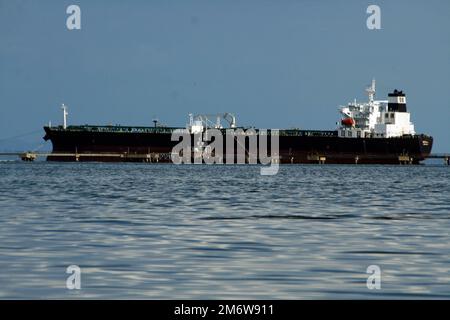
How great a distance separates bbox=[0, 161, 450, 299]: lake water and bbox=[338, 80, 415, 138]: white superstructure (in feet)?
354

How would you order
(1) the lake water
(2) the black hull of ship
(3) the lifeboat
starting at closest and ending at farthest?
(1) the lake water → (2) the black hull of ship → (3) the lifeboat

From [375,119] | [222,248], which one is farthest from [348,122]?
[222,248]

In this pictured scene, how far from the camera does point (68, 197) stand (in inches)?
1774

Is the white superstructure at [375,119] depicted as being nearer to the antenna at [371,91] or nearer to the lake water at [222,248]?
the antenna at [371,91]

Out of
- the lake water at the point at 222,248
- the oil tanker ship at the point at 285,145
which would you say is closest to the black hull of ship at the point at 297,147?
the oil tanker ship at the point at 285,145

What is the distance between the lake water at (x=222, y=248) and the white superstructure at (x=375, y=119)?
10790 cm

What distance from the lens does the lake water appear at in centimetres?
1772

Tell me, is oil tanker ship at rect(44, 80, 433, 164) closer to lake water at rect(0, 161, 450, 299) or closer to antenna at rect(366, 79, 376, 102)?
antenna at rect(366, 79, 376, 102)

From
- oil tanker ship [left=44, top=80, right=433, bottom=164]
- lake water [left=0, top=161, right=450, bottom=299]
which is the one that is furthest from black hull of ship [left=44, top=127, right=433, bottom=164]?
lake water [left=0, top=161, right=450, bottom=299]

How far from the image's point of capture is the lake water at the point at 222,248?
17.7m

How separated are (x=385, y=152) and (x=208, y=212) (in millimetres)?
112779

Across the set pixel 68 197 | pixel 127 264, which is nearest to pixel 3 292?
pixel 127 264
